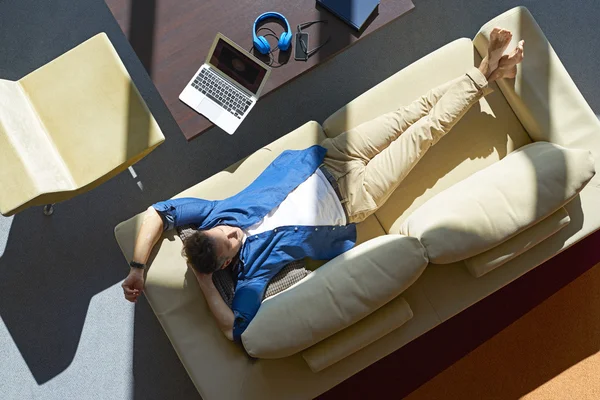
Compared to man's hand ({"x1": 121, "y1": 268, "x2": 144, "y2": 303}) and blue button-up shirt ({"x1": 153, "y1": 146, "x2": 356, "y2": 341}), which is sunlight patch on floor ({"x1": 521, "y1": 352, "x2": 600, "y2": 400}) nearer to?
blue button-up shirt ({"x1": 153, "y1": 146, "x2": 356, "y2": 341})

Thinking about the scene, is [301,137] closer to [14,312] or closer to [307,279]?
[307,279]

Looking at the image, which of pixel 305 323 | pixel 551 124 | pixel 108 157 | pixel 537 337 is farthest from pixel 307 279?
pixel 537 337

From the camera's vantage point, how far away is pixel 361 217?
8.30ft

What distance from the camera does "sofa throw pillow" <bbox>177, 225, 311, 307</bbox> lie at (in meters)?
2.36

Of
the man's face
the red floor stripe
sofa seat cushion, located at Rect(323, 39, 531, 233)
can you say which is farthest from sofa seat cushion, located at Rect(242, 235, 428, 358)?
the red floor stripe

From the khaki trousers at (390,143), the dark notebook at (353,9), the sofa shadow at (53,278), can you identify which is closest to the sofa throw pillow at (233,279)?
the khaki trousers at (390,143)

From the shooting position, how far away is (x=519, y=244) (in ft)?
7.68

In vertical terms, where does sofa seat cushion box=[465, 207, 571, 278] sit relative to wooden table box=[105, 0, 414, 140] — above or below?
below

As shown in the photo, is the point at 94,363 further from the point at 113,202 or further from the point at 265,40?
the point at 265,40

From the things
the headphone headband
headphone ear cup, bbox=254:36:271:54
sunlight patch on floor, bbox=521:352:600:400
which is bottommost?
sunlight patch on floor, bbox=521:352:600:400

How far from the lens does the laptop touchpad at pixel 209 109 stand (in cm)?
245

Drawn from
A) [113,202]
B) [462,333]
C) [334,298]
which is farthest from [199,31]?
[462,333]

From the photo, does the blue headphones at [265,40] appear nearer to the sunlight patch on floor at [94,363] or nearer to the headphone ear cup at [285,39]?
the headphone ear cup at [285,39]

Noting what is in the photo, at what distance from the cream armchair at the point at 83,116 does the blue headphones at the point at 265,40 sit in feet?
1.86
